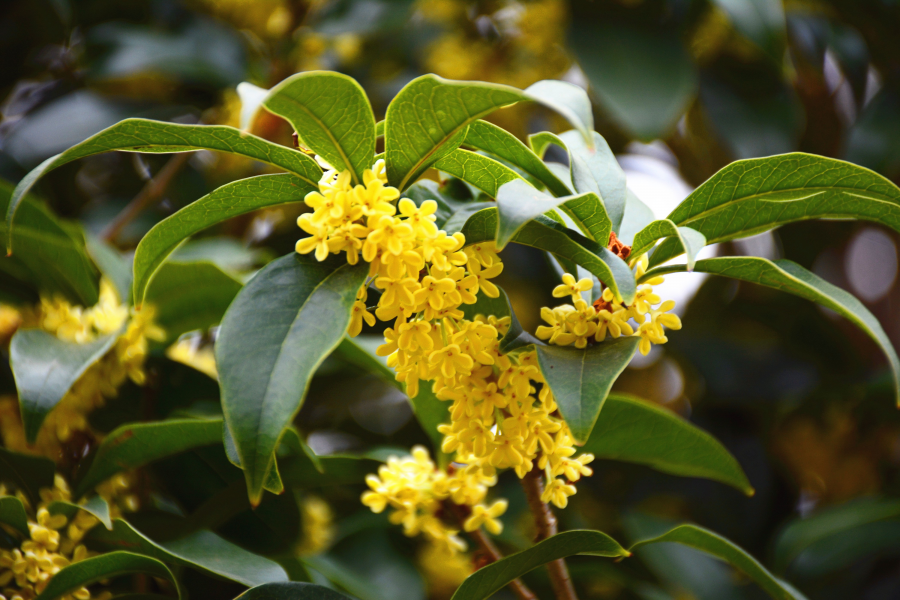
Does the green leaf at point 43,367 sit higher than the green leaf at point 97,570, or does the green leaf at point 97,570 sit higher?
the green leaf at point 43,367

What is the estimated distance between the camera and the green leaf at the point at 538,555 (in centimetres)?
57

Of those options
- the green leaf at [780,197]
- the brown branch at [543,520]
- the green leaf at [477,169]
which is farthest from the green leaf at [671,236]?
the brown branch at [543,520]

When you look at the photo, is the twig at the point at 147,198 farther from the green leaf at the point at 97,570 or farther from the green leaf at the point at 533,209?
the green leaf at the point at 533,209

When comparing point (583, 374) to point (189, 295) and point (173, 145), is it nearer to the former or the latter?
point (173, 145)

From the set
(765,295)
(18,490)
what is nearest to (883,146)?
(765,295)

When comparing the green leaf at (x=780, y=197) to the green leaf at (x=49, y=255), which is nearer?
the green leaf at (x=780, y=197)

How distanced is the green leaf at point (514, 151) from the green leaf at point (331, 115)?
0.10 metres

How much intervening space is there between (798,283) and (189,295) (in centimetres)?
82

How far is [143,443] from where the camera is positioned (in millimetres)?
735

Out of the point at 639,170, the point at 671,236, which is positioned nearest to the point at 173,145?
the point at 671,236

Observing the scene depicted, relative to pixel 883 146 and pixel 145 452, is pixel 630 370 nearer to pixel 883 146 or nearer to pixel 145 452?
pixel 883 146

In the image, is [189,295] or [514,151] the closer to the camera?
[514,151]

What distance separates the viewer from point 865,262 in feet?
6.49

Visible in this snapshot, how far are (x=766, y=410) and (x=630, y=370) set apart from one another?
0.40m
